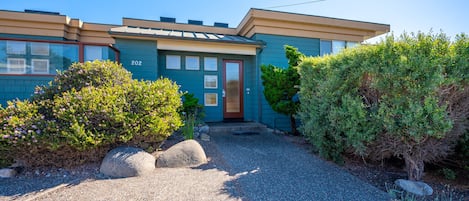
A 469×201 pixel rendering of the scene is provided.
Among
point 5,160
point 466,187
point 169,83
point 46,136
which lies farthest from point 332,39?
point 5,160

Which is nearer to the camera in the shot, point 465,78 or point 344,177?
point 465,78

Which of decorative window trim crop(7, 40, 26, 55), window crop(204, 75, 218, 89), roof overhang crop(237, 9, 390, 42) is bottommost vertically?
window crop(204, 75, 218, 89)

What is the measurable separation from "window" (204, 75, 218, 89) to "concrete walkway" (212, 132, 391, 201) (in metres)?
2.85

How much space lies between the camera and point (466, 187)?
3.22m

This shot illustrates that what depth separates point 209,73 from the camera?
7258 millimetres

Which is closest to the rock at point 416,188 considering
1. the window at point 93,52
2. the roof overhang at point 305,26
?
the roof overhang at point 305,26

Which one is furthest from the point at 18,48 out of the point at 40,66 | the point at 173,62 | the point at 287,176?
the point at 287,176

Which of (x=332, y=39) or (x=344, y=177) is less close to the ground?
(x=332, y=39)

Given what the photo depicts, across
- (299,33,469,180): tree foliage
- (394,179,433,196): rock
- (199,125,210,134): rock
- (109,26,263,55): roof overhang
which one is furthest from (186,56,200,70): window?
(394,179,433,196): rock

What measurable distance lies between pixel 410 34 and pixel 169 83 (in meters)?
4.16

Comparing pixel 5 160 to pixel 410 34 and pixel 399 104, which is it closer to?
pixel 399 104

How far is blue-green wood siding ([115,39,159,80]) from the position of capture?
5.98m

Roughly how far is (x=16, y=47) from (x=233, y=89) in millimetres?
5946

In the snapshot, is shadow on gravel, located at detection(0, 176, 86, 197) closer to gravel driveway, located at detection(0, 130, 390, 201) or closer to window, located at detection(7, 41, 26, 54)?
gravel driveway, located at detection(0, 130, 390, 201)
